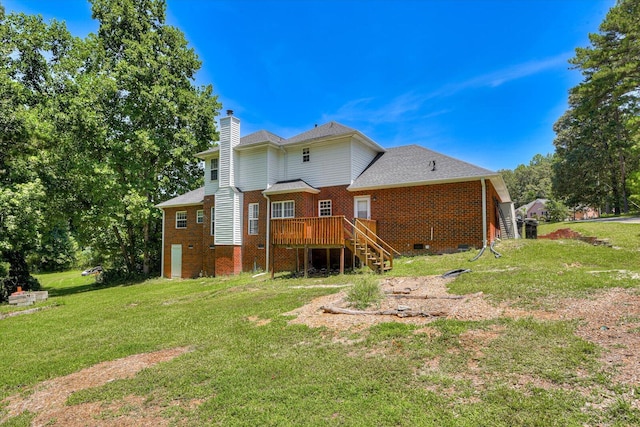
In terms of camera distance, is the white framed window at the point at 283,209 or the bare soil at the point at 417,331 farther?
the white framed window at the point at 283,209

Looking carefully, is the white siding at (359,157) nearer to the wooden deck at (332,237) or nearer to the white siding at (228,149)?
the wooden deck at (332,237)


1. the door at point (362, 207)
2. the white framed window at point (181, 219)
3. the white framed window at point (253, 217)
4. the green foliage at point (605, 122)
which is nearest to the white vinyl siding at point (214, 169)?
the white framed window at point (253, 217)

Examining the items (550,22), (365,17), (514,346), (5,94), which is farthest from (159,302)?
(550,22)

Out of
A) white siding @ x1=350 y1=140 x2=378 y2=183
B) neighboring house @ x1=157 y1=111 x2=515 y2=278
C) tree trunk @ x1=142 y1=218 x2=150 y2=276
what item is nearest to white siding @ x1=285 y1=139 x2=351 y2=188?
neighboring house @ x1=157 y1=111 x2=515 y2=278

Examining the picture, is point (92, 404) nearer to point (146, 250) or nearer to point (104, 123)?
point (104, 123)

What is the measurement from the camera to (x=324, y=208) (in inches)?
699

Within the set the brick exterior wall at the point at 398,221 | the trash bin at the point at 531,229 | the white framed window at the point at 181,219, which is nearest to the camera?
the brick exterior wall at the point at 398,221

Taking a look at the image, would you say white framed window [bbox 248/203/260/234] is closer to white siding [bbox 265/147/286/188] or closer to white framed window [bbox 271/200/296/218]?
white framed window [bbox 271/200/296/218]

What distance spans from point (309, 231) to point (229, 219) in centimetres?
680

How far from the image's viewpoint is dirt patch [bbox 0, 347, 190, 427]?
4.01 m

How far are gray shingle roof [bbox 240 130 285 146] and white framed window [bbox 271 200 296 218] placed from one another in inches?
136

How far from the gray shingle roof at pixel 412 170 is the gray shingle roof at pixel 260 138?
5590mm

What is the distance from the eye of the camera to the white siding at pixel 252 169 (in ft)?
61.2

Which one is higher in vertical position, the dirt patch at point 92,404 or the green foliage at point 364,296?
the green foliage at point 364,296
